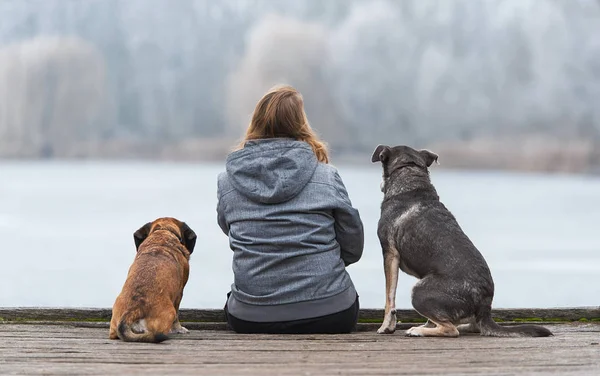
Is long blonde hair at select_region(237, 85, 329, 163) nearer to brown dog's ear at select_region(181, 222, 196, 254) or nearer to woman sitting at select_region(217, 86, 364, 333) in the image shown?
woman sitting at select_region(217, 86, 364, 333)

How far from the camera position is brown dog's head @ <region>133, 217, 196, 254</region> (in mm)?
6664

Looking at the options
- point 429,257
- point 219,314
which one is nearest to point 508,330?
point 429,257

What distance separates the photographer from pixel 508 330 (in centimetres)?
611

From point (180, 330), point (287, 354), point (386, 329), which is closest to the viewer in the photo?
point (287, 354)

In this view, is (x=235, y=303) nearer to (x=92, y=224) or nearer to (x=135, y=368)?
(x=135, y=368)

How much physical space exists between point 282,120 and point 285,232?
0.91 metres

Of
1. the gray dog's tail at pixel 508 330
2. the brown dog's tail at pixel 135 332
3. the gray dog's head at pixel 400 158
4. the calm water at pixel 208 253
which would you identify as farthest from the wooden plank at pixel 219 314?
the calm water at pixel 208 253

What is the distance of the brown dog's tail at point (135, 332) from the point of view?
567 centimetres

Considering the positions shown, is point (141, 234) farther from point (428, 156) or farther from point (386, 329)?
point (428, 156)

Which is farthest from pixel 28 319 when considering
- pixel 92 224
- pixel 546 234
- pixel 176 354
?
pixel 92 224

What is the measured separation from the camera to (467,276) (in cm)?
606

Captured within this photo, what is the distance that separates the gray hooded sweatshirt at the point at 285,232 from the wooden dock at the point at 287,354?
0.29m

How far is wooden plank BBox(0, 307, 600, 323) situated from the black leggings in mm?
850

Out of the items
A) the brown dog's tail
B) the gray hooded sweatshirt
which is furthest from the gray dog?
the brown dog's tail
